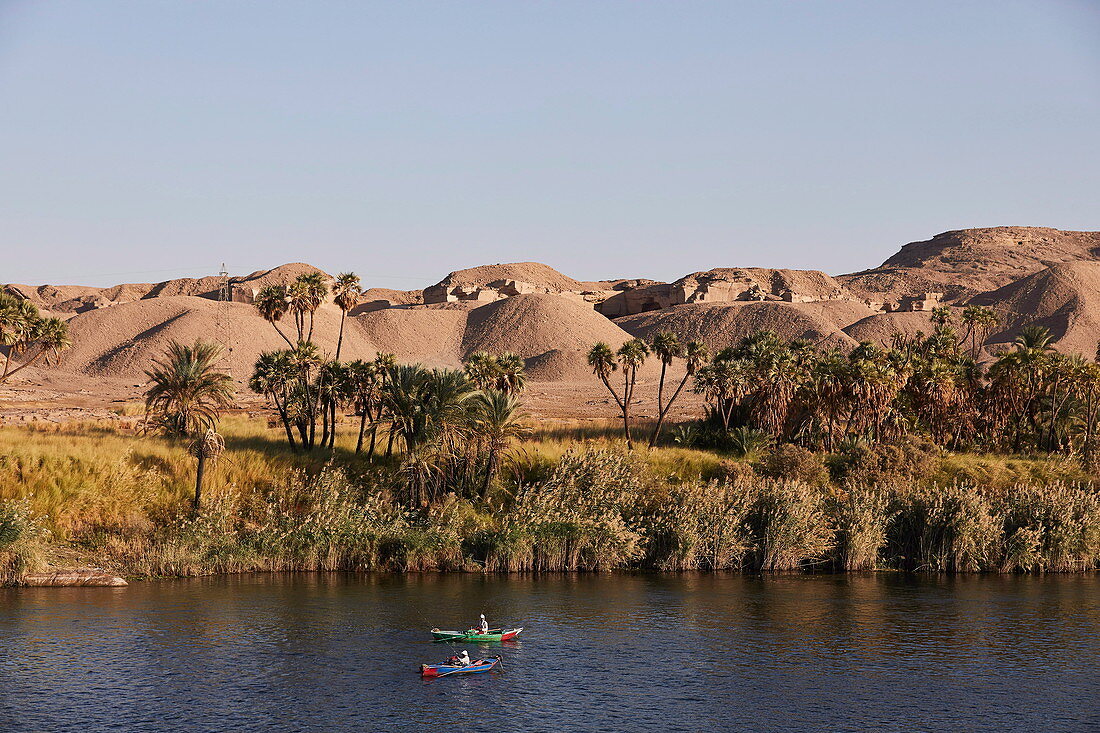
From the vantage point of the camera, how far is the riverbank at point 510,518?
3759cm

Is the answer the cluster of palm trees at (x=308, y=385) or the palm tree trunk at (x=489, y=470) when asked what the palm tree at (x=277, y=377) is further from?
the palm tree trunk at (x=489, y=470)

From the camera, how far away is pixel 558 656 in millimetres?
27750

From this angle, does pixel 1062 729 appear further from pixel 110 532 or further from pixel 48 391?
pixel 48 391

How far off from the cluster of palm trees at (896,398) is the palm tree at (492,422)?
15.3 metres

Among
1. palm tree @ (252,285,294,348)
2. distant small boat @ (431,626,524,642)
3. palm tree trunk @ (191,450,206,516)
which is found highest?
palm tree @ (252,285,294,348)

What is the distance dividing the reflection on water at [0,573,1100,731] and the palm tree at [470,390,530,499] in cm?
626

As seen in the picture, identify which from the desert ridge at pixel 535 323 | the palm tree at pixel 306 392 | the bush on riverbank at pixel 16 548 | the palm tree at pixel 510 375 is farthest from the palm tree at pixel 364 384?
the desert ridge at pixel 535 323

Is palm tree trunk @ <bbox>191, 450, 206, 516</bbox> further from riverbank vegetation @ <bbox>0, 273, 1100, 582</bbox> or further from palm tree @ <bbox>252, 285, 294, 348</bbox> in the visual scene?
palm tree @ <bbox>252, 285, 294, 348</bbox>

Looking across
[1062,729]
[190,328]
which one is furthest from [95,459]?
[190,328]

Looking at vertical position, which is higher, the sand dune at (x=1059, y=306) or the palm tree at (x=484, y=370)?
the sand dune at (x=1059, y=306)

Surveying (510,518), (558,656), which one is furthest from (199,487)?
(558,656)

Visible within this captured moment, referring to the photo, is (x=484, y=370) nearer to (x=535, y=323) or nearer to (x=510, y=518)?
(x=510, y=518)

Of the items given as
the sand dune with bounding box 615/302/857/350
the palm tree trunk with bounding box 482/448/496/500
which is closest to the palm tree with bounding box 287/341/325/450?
the palm tree trunk with bounding box 482/448/496/500

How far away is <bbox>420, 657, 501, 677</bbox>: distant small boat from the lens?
2550 centimetres
